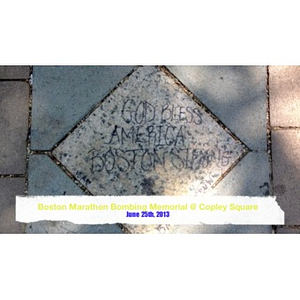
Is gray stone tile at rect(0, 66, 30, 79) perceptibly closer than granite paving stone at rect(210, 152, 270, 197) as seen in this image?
No

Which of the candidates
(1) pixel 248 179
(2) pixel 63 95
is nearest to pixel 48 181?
(2) pixel 63 95

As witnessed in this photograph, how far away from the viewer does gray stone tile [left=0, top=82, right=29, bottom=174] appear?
8.29 feet

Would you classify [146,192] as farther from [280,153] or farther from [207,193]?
[280,153]

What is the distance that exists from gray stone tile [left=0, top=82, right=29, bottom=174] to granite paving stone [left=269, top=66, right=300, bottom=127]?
1.40 m

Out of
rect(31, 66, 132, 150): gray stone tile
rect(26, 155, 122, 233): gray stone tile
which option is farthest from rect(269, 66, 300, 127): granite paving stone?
rect(26, 155, 122, 233): gray stone tile

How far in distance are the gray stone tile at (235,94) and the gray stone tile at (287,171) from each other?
0.09 m

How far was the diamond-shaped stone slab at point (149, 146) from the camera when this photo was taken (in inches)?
98.8

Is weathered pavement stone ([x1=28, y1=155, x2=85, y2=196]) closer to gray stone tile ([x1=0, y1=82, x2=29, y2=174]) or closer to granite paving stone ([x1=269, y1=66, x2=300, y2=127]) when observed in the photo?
gray stone tile ([x1=0, y1=82, x2=29, y2=174])

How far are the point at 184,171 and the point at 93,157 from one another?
51 cm

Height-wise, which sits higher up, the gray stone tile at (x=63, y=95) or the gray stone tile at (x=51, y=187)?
the gray stone tile at (x=63, y=95)

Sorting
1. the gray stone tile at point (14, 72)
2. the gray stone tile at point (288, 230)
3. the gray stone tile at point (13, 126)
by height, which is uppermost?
the gray stone tile at point (14, 72)

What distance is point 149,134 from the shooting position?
8.33 feet
